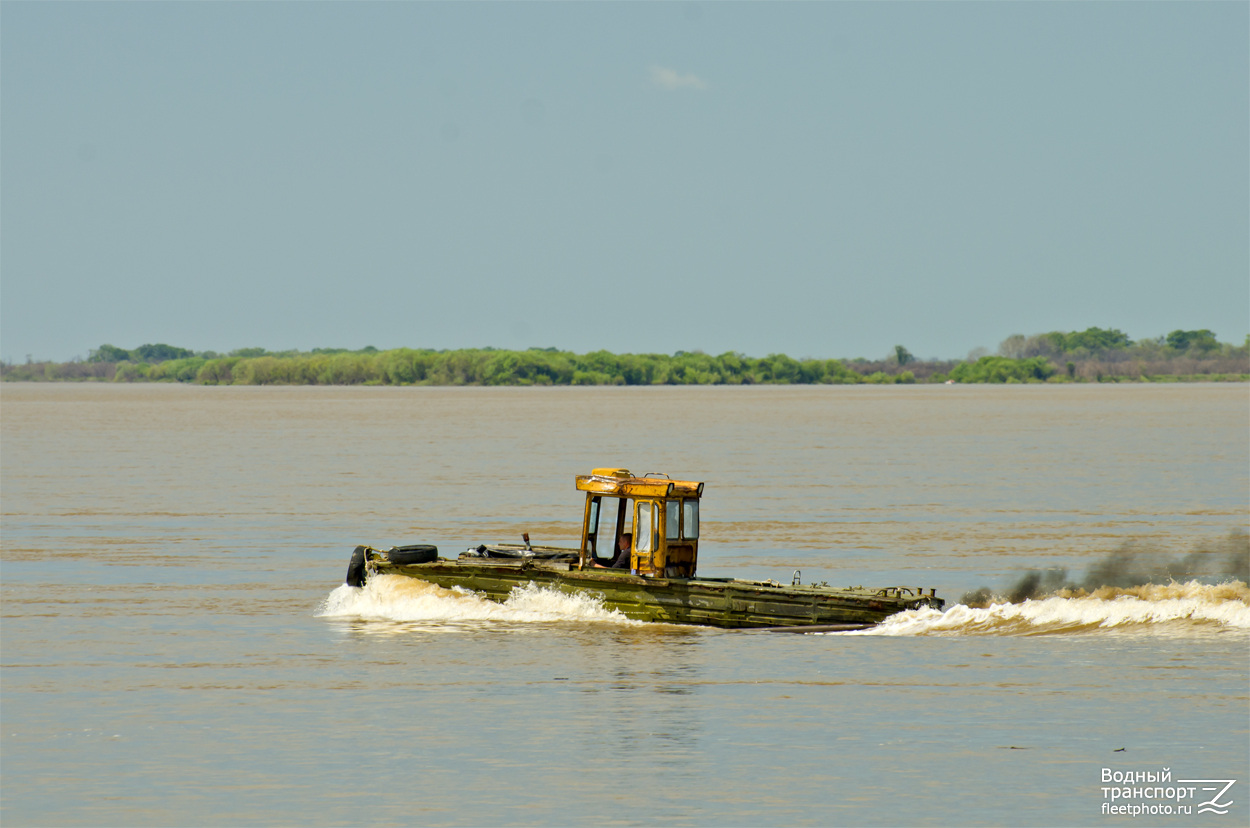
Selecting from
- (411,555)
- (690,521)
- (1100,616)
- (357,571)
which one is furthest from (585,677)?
(1100,616)

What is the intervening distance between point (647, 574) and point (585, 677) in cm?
479

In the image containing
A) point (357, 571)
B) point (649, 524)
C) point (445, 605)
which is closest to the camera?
point (649, 524)

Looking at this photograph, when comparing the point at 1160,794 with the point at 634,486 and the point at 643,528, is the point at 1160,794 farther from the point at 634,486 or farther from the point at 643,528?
the point at 634,486

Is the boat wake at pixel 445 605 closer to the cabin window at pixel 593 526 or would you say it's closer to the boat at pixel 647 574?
the boat at pixel 647 574

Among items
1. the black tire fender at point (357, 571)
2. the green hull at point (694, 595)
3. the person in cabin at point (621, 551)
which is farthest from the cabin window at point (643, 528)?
the black tire fender at point (357, 571)

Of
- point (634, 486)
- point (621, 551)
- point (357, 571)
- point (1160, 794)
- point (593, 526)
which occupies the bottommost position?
point (1160, 794)

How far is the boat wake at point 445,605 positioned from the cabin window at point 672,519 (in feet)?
5.46

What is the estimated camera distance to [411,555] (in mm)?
26516

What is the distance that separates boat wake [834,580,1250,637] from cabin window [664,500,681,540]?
3756mm

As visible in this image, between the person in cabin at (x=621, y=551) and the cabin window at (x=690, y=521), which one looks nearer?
the cabin window at (x=690, y=521)

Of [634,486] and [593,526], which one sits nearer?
[634,486]

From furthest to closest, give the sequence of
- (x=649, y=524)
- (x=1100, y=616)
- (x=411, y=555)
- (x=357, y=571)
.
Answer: (x=357, y=571) → (x=411, y=555) → (x=649, y=524) → (x=1100, y=616)

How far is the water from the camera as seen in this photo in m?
14.5

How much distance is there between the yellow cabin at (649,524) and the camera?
2469cm
